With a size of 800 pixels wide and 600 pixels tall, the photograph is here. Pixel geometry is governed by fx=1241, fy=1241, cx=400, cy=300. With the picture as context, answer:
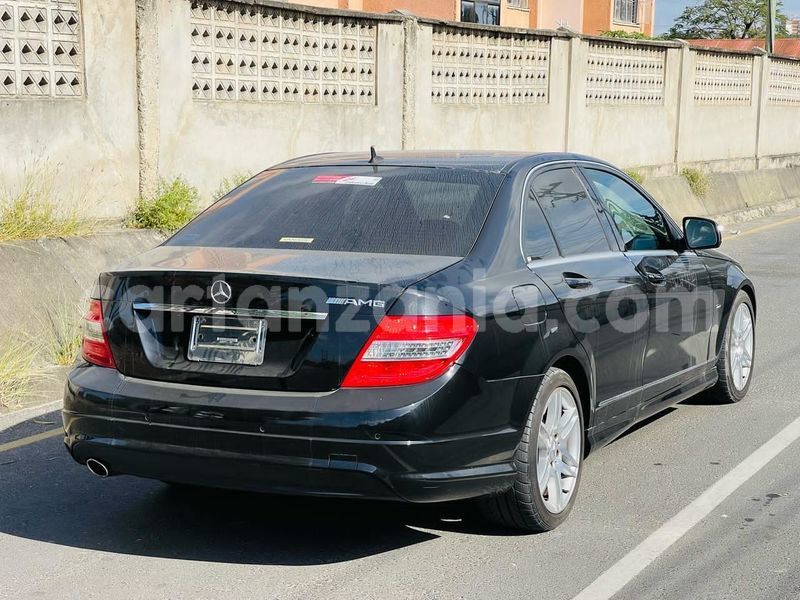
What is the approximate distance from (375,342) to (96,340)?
128 centimetres

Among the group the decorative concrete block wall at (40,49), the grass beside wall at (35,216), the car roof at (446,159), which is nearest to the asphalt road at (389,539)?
the car roof at (446,159)

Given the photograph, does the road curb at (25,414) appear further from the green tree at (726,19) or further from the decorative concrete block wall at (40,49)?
the green tree at (726,19)

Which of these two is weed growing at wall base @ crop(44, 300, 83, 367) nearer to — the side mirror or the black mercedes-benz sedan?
the black mercedes-benz sedan

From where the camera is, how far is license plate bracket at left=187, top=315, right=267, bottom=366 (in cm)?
476

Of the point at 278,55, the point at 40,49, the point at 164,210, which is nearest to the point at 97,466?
the point at 40,49

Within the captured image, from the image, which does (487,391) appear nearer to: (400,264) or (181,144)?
(400,264)

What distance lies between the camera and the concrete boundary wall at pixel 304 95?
10.4 m

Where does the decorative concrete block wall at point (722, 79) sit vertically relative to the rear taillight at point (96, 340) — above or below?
above

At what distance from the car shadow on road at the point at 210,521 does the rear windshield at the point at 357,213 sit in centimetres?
122

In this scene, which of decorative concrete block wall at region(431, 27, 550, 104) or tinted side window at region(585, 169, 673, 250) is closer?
tinted side window at region(585, 169, 673, 250)

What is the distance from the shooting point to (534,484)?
510 cm

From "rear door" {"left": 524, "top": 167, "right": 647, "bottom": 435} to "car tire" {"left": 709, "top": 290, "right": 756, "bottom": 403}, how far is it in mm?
1463

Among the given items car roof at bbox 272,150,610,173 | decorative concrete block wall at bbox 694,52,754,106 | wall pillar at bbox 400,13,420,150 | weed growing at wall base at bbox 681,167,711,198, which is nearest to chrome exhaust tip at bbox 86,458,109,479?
car roof at bbox 272,150,610,173

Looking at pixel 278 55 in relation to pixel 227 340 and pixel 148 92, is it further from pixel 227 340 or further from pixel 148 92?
pixel 227 340
